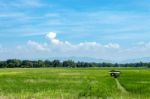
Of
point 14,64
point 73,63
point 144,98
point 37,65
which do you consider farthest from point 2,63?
point 144,98

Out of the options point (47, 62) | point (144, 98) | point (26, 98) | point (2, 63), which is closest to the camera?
point (26, 98)

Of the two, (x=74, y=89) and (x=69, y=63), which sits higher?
(x=69, y=63)

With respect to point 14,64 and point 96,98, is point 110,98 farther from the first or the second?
point 14,64

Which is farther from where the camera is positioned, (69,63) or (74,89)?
(69,63)

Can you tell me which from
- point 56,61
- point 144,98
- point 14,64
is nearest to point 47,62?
point 56,61

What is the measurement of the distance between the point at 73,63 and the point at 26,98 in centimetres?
15982

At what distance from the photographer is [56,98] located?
2006 centimetres

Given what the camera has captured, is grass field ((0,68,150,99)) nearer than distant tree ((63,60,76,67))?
Yes

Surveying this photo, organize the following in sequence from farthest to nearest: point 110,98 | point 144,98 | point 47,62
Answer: point 47,62 → point 144,98 → point 110,98

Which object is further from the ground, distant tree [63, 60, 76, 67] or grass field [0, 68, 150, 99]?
distant tree [63, 60, 76, 67]

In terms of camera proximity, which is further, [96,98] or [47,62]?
[47,62]

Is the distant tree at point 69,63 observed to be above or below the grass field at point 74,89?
above

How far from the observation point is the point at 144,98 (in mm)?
21875

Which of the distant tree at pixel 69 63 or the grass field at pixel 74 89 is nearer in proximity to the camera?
the grass field at pixel 74 89
